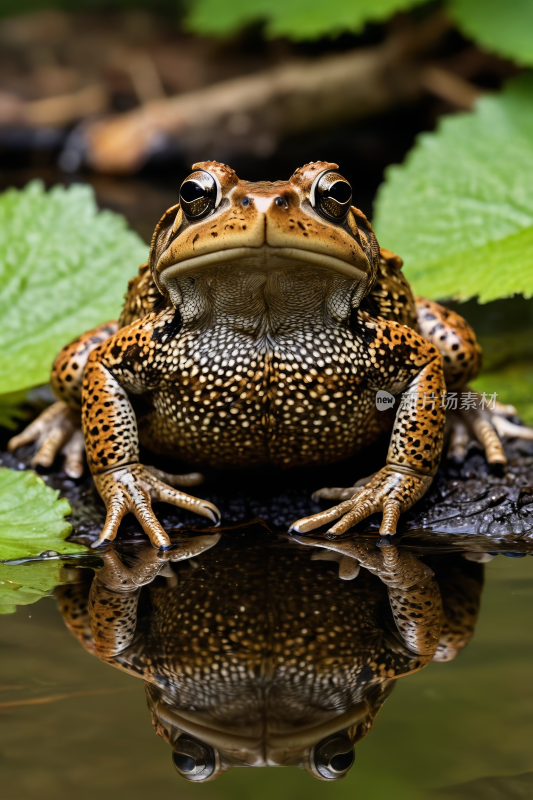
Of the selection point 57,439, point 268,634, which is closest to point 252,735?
point 268,634

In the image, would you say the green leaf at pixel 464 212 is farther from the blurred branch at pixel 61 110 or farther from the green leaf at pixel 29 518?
the blurred branch at pixel 61 110

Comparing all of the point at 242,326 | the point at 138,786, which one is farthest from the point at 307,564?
the point at 138,786

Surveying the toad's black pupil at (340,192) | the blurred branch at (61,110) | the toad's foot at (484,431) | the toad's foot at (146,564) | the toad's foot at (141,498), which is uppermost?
the blurred branch at (61,110)

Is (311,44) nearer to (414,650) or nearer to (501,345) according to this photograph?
(501,345)

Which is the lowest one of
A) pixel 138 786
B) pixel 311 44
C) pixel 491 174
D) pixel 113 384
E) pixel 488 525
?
pixel 138 786

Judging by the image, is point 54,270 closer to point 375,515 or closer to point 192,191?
point 192,191

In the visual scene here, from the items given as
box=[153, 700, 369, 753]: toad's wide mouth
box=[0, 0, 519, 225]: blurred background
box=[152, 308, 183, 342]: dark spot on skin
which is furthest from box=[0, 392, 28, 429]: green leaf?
box=[0, 0, 519, 225]: blurred background

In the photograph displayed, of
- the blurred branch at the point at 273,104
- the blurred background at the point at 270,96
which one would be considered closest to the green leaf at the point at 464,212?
the blurred background at the point at 270,96

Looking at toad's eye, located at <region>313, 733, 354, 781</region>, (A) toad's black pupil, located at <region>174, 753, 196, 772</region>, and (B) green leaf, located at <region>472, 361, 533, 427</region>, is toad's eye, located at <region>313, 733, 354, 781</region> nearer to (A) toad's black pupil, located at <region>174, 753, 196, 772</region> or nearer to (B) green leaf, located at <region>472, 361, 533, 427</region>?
(A) toad's black pupil, located at <region>174, 753, 196, 772</region>
